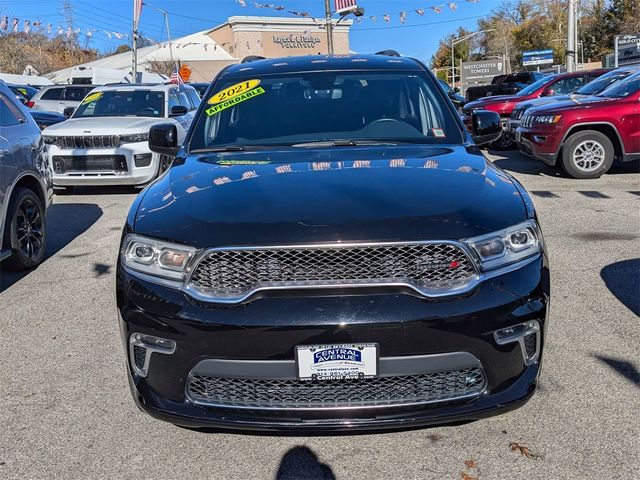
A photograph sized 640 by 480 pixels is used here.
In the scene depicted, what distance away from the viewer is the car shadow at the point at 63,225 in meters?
5.74

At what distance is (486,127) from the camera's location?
430 centimetres

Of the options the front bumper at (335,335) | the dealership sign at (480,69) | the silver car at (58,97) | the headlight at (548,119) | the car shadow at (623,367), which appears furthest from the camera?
the dealership sign at (480,69)

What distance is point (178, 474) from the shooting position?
2.64m

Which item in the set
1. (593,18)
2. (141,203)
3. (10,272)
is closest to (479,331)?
(141,203)

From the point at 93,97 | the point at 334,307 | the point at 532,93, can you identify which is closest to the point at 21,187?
the point at 334,307

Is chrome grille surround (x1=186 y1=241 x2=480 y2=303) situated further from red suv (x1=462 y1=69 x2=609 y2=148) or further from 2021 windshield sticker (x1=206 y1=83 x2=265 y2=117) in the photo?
red suv (x1=462 y1=69 x2=609 y2=148)

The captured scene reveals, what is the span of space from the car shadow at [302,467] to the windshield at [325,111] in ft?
5.96

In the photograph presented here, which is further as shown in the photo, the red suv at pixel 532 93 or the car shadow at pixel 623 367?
the red suv at pixel 532 93

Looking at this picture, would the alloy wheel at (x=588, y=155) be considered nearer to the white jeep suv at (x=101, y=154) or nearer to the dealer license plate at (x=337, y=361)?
the white jeep suv at (x=101, y=154)

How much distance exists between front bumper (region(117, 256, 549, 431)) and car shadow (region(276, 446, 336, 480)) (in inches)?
13.1

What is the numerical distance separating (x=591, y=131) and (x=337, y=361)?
8786mm

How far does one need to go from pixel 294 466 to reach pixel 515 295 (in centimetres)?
120

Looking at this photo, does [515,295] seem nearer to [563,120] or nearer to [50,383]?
[50,383]

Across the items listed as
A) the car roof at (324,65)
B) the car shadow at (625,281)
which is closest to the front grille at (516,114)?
the car shadow at (625,281)
